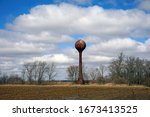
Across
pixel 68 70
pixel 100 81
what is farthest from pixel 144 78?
pixel 68 70

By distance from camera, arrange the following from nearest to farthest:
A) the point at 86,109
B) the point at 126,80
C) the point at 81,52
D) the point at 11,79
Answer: the point at 86,109 < the point at 81,52 < the point at 126,80 < the point at 11,79

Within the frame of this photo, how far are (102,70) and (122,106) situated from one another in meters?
85.0

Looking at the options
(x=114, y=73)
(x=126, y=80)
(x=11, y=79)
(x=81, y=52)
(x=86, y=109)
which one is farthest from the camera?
(x=11, y=79)

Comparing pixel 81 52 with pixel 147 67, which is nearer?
pixel 81 52

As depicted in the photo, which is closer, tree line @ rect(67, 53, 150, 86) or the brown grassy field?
the brown grassy field

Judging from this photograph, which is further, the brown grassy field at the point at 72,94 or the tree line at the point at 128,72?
the tree line at the point at 128,72

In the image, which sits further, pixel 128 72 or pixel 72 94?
pixel 128 72

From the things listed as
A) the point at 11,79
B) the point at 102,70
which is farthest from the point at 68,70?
the point at 11,79

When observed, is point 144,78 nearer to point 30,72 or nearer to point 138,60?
point 138,60

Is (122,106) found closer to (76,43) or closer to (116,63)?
(76,43)

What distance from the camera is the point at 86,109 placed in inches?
508

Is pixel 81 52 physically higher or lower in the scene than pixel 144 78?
higher

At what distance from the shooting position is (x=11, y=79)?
98.3 meters

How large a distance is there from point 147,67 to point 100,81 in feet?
45.3
